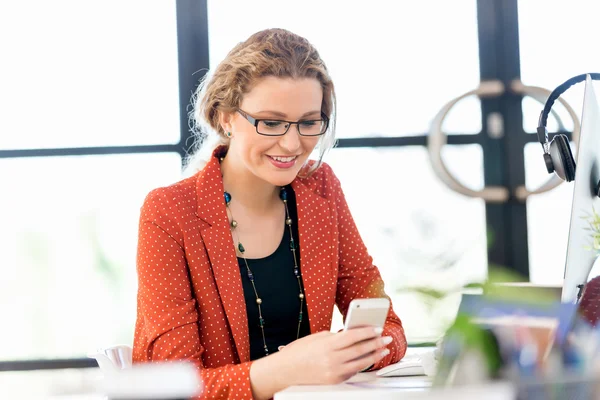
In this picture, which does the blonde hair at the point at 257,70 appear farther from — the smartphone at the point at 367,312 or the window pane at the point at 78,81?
the window pane at the point at 78,81

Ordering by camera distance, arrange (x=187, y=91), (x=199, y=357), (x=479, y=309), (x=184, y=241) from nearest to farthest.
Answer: (x=479, y=309), (x=199, y=357), (x=184, y=241), (x=187, y=91)

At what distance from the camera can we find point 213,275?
1732 millimetres

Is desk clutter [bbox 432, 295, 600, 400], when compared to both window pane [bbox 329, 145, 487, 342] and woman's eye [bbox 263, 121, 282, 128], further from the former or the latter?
window pane [bbox 329, 145, 487, 342]

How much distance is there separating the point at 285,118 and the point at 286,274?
1.28 ft

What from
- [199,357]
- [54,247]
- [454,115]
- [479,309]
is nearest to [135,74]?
[54,247]

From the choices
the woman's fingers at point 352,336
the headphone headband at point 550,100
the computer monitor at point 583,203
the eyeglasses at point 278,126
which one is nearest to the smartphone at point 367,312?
the woman's fingers at point 352,336

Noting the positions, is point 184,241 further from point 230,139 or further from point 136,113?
point 136,113

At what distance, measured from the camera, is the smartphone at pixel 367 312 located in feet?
3.82

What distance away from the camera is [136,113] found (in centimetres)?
269

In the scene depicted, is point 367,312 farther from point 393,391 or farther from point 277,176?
point 277,176

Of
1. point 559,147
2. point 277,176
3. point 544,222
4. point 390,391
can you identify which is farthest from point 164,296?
point 544,222

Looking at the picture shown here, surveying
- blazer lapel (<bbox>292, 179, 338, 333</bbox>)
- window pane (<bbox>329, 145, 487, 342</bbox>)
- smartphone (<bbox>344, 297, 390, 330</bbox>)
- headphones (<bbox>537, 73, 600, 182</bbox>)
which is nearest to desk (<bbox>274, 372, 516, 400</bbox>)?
smartphone (<bbox>344, 297, 390, 330</bbox>)

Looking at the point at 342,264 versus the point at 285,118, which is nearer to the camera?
the point at 285,118

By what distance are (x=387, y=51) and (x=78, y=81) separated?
1.11m
